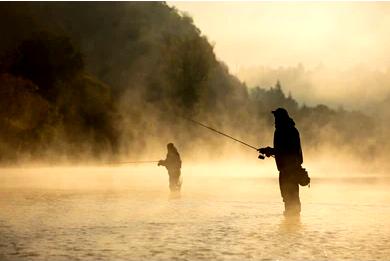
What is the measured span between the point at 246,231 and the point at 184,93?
71.4m

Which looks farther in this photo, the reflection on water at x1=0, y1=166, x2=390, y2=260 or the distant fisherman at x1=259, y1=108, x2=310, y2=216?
the distant fisherman at x1=259, y1=108, x2=310, y2=216

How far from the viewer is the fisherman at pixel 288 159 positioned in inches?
546

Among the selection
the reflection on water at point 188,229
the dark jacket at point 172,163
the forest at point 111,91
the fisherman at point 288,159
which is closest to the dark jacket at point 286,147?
the fisherman at point 288,159

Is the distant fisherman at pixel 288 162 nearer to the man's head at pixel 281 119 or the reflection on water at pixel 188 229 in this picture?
the man's head at pixel 281 119

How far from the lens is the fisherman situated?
45.5 feet

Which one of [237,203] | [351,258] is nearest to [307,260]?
[351,258]

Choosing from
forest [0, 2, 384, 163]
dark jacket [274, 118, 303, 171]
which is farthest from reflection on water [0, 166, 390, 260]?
forest [0, 2, 384, 163]

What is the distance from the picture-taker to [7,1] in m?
105

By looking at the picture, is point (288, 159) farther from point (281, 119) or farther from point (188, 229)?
point (188, 229)

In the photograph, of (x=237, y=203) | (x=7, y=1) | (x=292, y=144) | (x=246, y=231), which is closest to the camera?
(x=246, y=231)

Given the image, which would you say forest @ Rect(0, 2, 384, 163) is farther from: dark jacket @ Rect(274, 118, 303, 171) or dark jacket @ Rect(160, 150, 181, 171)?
dark jacket @ Rect(274, 118, 303, 171)

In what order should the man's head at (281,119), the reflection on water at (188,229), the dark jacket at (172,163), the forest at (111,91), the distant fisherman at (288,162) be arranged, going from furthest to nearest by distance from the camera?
1. the forest at (111,91)
2. the dark jacket at (172,163)
3. the man's head at (281,119)
4. the distant fisherman at (288,162)
5. the reflection on water at (188,229)

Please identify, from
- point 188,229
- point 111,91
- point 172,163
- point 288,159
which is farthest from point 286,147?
point 111,91

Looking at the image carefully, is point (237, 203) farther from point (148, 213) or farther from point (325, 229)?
point (325, 229)
